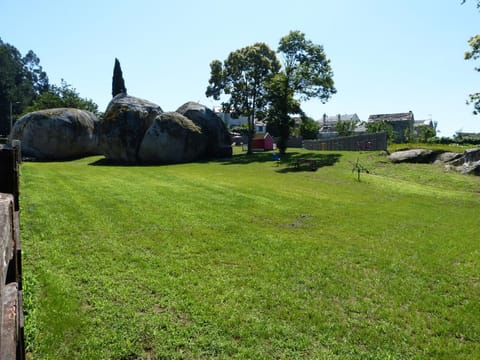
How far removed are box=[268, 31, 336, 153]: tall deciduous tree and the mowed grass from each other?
22.4m

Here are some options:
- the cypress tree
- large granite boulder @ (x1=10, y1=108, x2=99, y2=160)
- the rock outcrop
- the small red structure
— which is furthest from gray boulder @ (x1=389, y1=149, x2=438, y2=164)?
the cypress tree

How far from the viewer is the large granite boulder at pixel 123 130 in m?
28.3

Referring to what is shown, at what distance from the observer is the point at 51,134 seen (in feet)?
98.1

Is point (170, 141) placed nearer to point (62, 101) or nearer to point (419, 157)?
point (419, 157)

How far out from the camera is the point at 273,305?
513 cm

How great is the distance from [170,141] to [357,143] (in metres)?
19.4

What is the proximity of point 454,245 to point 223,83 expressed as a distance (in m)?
35.2

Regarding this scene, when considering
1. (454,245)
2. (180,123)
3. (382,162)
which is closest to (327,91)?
(382,162)

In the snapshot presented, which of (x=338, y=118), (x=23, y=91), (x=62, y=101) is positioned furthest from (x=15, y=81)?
(x=338, y=118)

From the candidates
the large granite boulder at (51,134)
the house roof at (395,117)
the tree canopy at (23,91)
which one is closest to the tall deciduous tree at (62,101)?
the tree canopy at (23,91)

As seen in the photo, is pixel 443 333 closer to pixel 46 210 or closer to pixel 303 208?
pixel 303 208

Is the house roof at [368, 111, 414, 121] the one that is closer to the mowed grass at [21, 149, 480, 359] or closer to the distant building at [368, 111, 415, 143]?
the distant building at [368, 111, 415, 143]

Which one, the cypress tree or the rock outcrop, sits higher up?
the cypress tree

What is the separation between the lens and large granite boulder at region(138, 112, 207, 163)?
93.4 ft
